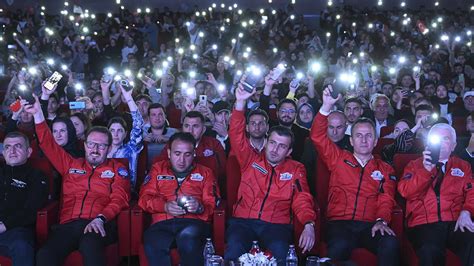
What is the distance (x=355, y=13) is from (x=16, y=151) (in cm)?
1236

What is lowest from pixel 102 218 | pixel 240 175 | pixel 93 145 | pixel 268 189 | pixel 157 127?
pixel 102 218

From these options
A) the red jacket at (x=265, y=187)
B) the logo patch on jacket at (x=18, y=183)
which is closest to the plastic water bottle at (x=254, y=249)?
the red jacket at (x=265, y=187)

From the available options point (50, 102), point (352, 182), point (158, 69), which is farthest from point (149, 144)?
point (158, 69)

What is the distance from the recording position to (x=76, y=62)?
1126 centimetres

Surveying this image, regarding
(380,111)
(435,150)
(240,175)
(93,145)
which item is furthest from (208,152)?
(380,111)

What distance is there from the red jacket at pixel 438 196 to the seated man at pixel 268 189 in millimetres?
702

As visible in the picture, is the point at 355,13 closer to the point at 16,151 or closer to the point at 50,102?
the point at 50,102

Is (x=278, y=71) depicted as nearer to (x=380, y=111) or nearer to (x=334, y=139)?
(x=334, y=139)

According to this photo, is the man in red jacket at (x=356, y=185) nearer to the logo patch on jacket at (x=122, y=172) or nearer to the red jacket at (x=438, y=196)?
the red jacket at (x=438, y=196)

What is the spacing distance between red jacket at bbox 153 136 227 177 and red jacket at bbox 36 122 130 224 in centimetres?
41

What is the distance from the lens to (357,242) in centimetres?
364

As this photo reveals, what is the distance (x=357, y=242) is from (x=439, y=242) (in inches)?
20.4

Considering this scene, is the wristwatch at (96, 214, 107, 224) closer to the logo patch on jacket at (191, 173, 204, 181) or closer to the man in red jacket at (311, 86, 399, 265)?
the logo patch on jacket at (191, 173, 204, 181)

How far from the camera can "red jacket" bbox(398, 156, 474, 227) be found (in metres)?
3.72
